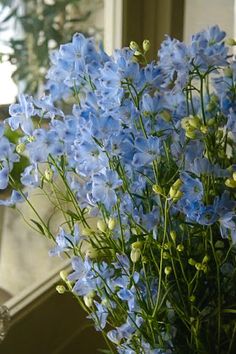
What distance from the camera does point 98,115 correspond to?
675mm

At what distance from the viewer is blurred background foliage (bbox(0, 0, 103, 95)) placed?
127cm

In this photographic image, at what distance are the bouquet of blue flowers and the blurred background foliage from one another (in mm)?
562

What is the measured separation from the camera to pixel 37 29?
1347mm

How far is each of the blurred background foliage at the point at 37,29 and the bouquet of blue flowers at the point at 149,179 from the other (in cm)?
56

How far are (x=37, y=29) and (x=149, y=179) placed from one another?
0.76m

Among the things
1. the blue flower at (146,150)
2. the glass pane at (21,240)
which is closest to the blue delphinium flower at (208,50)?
the blue flower at (146,150)

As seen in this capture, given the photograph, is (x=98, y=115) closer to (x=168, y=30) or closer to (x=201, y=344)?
(x=201, y=344)

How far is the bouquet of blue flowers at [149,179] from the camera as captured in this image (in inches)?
26.4

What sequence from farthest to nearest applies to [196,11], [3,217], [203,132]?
1. [196,11]
2. [3,217]
3. [203,132]

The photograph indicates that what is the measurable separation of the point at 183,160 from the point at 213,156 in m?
0.04

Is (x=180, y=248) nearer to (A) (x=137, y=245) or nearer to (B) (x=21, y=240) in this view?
(A) (x=137, y=245)

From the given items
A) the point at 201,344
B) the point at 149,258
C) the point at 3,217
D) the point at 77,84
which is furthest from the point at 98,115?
the point at 3,217

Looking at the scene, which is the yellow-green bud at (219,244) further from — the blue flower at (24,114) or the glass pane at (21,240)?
the glass pane at (21,240)

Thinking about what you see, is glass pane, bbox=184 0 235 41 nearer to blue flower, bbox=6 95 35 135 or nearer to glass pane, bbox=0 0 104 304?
glass pane, bbox=0 0 104 304
